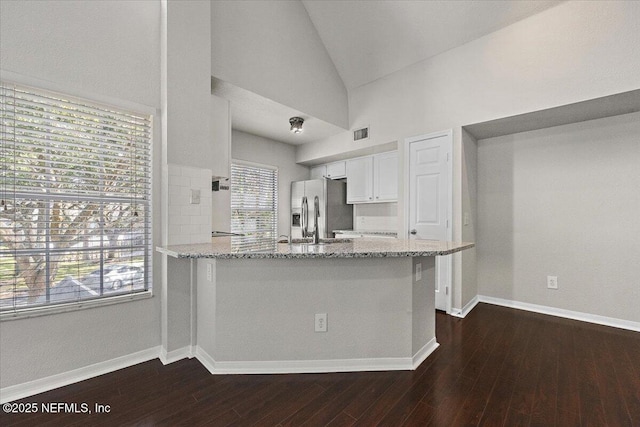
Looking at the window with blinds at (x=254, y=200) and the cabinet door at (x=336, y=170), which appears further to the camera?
the cabinet door at (x=336, y=170)

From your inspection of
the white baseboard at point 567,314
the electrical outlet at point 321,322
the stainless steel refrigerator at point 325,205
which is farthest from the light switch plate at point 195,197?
the white baseboard at point 567,314

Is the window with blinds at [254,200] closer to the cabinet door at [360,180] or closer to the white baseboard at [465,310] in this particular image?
the cabinet door at [360,180]

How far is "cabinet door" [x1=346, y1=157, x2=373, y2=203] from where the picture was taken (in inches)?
189

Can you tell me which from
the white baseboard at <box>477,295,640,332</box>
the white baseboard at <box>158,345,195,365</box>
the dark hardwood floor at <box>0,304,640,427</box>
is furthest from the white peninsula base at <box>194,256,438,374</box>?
the white baseboard at <box>477,295,640,332</box>

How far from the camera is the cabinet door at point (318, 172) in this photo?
5577 millimetres

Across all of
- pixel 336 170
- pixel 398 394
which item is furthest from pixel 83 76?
pixel 336 170

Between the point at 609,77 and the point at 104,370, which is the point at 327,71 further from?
the point at 104,370

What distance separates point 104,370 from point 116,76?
2205mm

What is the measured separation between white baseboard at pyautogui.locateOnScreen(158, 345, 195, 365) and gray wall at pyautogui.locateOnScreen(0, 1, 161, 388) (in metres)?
0.14

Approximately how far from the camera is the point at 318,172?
570 cm

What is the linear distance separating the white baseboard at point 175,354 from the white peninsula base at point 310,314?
35 centimetres

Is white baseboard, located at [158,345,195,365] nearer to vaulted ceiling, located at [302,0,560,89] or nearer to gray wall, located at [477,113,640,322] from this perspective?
gray wall, located at [477,113,640,322]

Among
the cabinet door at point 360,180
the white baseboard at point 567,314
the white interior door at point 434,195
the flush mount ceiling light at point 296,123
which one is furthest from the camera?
the cabinet door at point 360,180

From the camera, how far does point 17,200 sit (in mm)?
1938
